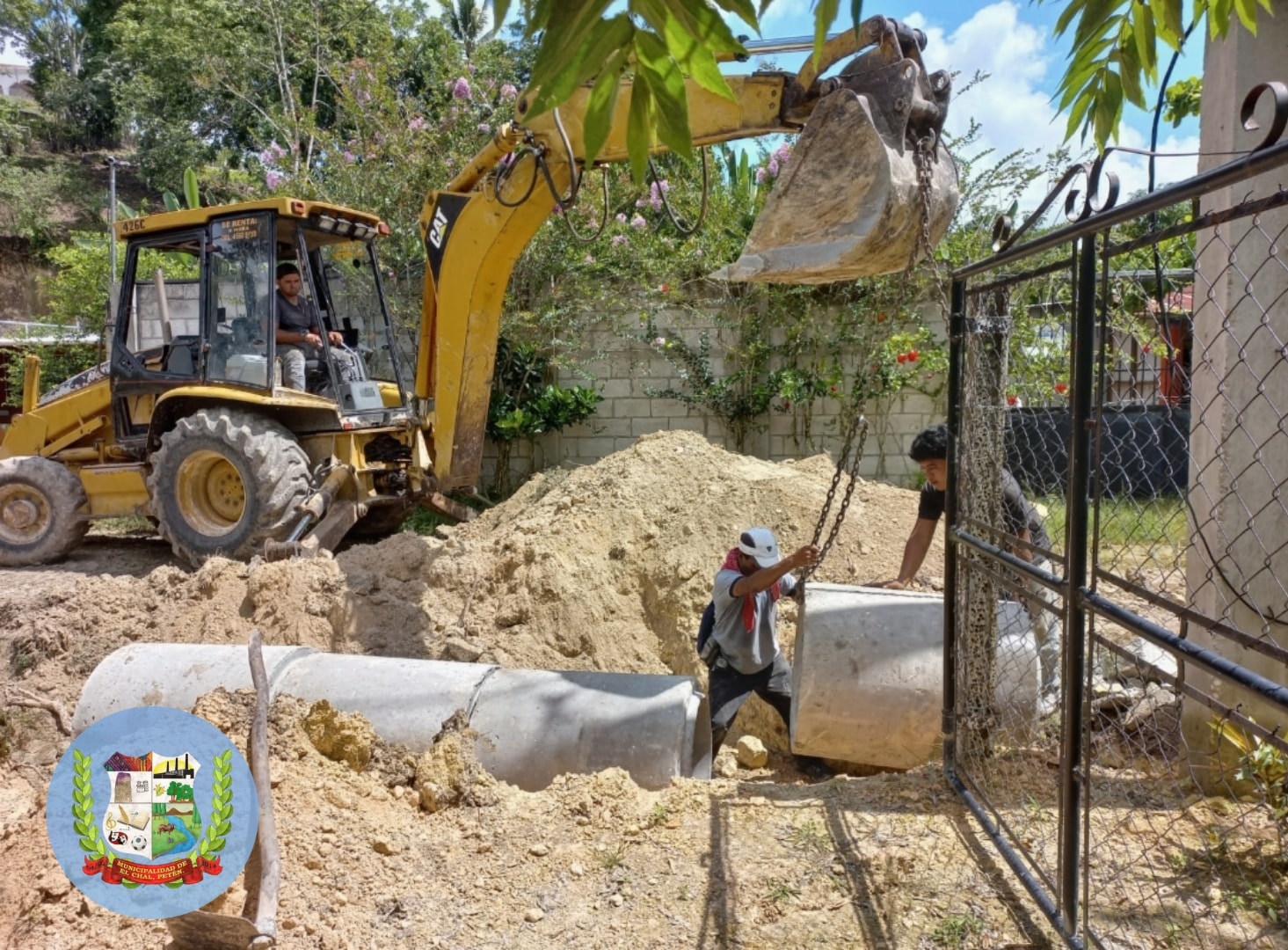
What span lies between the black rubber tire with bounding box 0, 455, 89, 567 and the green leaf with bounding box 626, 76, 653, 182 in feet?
25.5

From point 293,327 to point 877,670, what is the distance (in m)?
5.26

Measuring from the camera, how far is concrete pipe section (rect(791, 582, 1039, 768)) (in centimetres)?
365

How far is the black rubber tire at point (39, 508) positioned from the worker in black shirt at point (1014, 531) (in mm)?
6688

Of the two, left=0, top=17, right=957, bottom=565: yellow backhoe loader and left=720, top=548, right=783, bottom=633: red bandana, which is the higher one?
left=0, top=17, right=957, bottom=565: yellow backhoe loader

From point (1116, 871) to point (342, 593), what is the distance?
440 centimetres

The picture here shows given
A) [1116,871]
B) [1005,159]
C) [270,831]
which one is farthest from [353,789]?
[1005,159]

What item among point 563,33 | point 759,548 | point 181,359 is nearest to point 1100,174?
point 563,33

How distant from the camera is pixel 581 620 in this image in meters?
5.82

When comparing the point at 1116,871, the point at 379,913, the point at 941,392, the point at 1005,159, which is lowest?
the point at 379,913

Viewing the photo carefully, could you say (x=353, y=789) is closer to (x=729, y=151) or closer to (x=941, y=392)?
(x=941, y=392)

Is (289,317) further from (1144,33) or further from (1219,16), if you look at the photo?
(1219,16)

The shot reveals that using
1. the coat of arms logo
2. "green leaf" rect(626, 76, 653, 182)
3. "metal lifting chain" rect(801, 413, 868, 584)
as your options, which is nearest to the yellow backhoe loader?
"metal lifting chain" rect(801, 413, 868, 584)

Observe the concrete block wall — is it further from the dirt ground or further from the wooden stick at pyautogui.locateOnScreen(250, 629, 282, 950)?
the wooden stick at pyautogui.locateOnScreen(250, 629, 282, 950)

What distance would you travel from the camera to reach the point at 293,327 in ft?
23.0
